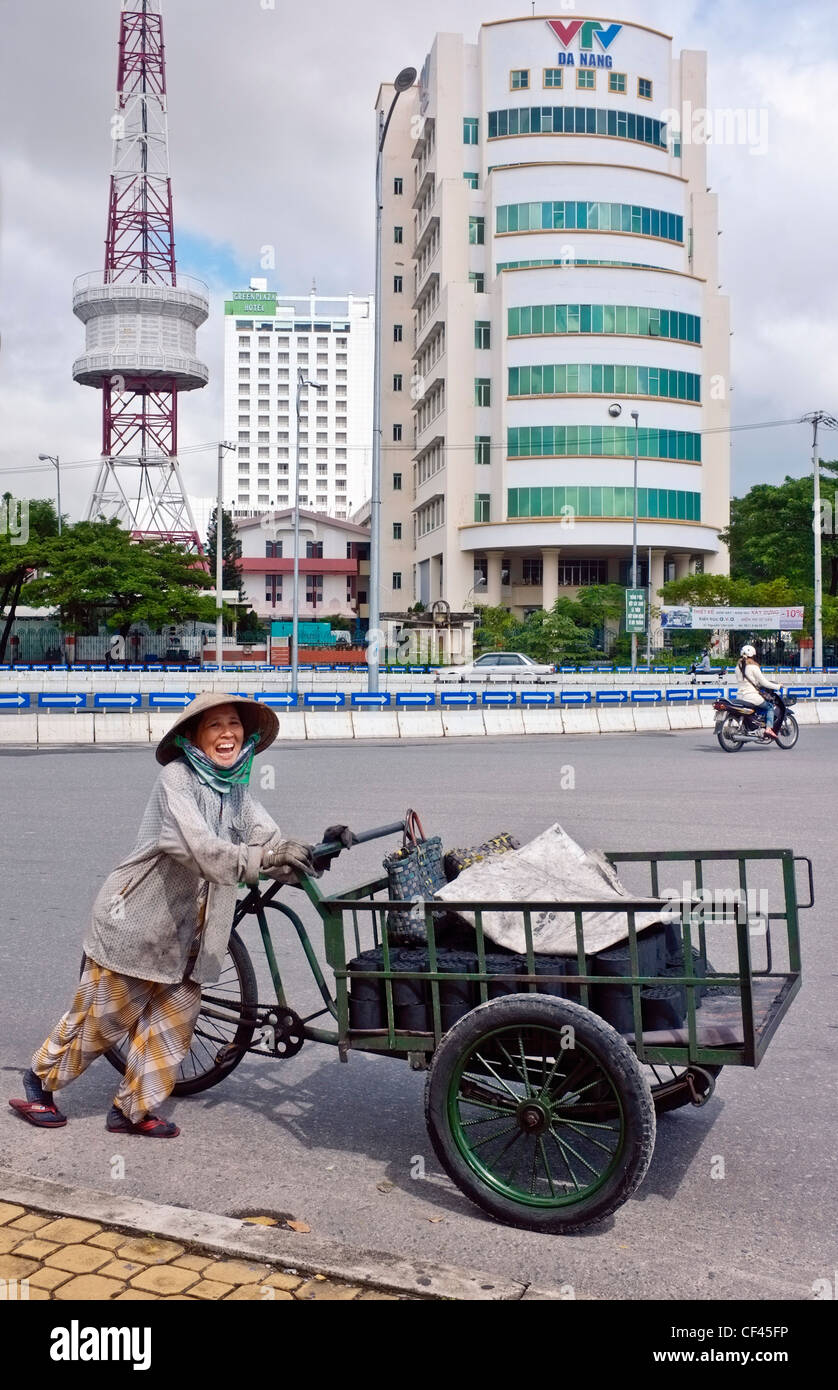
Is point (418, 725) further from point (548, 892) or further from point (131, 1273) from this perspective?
point (131, 1273)

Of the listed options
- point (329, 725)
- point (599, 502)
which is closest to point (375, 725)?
point (329, 725)

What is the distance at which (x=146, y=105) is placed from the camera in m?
78.2

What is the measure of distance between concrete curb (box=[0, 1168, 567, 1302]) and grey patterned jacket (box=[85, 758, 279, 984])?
2.53ft

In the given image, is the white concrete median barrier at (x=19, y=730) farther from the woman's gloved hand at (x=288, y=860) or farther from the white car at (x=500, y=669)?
the white car at (x=500, y=669)

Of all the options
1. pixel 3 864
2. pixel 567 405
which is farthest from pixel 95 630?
pixel 3 864

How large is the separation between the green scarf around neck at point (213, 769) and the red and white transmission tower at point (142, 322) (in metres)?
77.4

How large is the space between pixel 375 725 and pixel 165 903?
21.2m

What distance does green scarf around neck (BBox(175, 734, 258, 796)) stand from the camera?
13.8 feet

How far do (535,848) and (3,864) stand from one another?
629cm

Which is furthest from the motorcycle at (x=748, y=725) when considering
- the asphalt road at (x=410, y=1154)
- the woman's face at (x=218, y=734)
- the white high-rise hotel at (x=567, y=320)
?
the white high-rise hotel at (x=567, y=320)

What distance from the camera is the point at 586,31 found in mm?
72562

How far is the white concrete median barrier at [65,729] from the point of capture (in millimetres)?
23719

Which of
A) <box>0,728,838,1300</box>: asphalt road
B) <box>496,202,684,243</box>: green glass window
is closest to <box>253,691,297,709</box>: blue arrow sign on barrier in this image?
<box>0,728,838,1300</box>: asphalt road

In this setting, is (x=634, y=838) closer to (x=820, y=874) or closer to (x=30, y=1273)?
(x=820, y=874)
